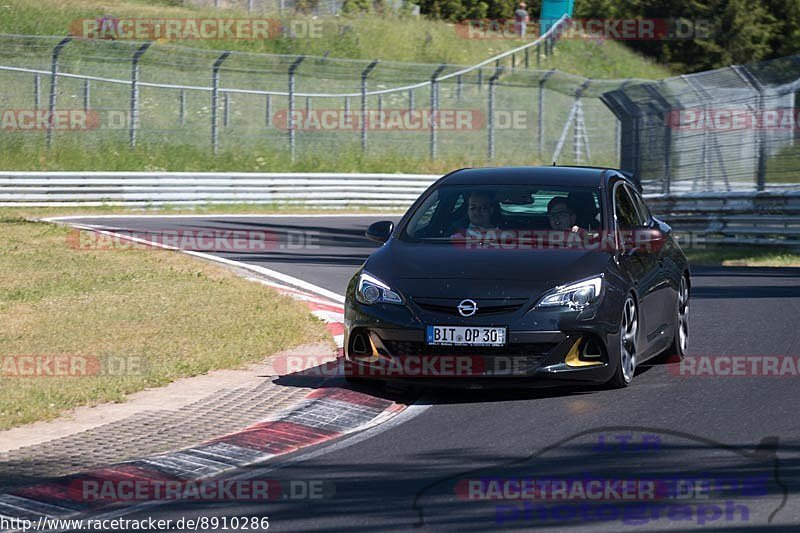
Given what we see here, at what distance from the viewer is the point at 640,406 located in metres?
8.43

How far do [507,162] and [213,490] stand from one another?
105 feet

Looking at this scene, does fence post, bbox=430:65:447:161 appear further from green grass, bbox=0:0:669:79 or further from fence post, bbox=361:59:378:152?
green grass, bbox=0:0:669:79

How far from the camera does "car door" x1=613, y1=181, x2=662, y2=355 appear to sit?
30.6 ft

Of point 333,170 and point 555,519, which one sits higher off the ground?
point 555,519

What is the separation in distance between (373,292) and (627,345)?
179 centimetres

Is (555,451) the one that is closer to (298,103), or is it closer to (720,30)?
(298,103)

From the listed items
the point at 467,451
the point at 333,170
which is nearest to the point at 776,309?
the point at 467,451

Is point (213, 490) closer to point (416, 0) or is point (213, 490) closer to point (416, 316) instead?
point (416, 316)

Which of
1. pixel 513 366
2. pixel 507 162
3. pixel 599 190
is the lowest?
pixel 507 162

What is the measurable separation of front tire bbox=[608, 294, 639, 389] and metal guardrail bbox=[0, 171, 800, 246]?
12411 mm

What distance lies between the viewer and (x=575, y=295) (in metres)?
8.55

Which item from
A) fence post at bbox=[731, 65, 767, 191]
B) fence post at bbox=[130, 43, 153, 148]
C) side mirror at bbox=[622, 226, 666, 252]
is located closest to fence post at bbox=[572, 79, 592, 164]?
fence post at bbox=[130, 43, 153, 148]

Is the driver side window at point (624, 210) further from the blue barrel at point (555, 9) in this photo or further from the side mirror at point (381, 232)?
the blue barrel at point (555, 9)

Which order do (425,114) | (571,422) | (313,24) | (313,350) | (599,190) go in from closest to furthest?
(571,422) → (599,190) → (313,350) → (425,114) → (313,24)
